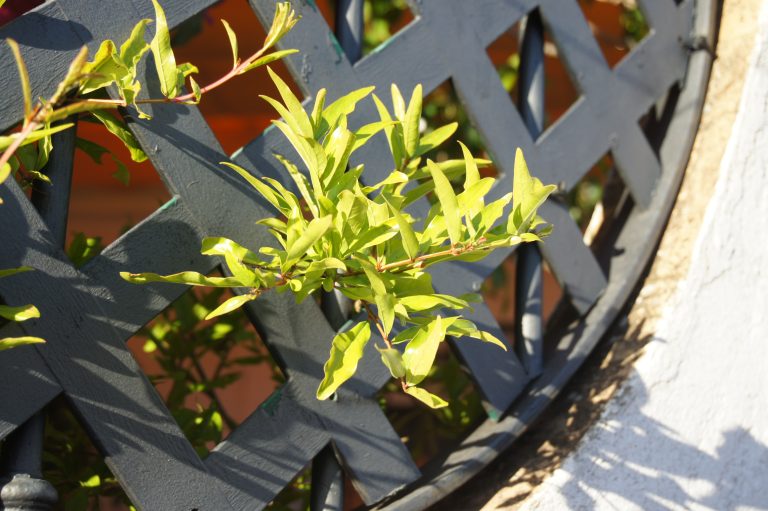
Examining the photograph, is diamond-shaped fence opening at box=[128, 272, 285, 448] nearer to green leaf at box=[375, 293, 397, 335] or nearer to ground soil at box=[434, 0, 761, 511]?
ground soil at box=[434, 0, 761, 511]

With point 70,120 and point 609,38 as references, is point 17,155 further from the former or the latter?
point 609,38

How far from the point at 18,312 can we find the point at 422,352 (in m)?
0.38

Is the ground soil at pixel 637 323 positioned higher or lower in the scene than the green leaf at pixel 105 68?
lower

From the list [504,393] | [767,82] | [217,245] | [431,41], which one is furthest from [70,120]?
[767,82]

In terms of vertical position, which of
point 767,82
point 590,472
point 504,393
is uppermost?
point 767,82

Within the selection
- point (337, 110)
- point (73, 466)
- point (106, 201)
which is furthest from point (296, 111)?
point (106, 201)

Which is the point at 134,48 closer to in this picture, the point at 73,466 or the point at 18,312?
the point at 18,312

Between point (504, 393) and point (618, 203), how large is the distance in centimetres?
50

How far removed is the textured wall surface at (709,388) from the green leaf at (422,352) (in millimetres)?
429

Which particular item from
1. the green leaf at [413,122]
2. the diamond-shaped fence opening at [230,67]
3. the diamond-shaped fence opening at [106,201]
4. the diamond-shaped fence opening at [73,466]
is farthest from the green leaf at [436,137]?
the diamond-shaped fence opening at [106,201]

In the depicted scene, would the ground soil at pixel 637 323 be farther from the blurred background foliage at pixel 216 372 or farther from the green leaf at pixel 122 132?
the green leaf at pixel 122 132

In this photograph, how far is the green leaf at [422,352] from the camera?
0.82 metres

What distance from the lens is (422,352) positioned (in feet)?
2.71

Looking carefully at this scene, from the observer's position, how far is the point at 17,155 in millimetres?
874
